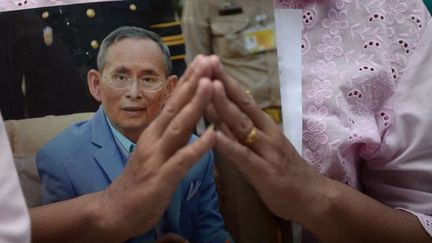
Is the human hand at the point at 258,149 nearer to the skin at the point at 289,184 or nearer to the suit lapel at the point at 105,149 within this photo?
the skin at the point at 289,184

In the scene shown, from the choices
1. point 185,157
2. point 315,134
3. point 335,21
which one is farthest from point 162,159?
point 335,21

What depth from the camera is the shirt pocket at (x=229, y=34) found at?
0.85 m

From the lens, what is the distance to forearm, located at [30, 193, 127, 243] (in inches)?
31.4

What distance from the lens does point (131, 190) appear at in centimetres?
76

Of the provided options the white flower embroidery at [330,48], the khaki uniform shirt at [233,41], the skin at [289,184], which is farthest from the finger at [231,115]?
the white flower embroidery at [330,48]

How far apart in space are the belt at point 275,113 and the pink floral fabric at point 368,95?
44 millimetres

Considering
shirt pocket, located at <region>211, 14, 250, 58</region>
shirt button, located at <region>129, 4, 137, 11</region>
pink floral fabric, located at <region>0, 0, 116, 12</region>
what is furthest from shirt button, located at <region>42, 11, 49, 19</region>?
shirt pocket, located at <region>211, 14, 250, 58</region>

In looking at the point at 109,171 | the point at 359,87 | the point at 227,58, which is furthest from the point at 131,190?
the point at 359,87

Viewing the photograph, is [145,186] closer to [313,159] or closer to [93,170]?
[93,170]

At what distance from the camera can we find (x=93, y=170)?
84 cm

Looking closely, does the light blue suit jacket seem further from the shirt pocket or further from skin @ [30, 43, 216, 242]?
the shirt pocket

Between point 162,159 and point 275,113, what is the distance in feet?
0.68

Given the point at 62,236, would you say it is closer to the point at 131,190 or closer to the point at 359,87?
the point at 131,190

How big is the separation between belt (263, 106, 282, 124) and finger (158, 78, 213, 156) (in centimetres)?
16
